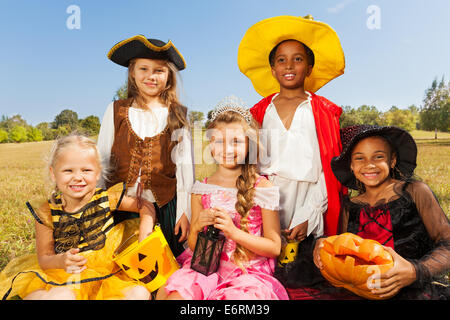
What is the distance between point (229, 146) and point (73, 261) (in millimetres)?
1443

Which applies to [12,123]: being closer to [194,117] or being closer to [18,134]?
[18,134]

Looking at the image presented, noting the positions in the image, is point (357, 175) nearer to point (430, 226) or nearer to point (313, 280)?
point (430, 226)

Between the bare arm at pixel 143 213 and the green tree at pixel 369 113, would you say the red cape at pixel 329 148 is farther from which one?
the green tree at pixel 369 113

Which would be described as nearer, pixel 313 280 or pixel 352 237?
pixel 352 237

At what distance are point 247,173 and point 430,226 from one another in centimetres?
145

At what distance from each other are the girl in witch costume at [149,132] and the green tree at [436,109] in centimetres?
3746

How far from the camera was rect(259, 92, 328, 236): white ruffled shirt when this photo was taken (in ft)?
9.89

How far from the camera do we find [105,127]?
10.4 feet

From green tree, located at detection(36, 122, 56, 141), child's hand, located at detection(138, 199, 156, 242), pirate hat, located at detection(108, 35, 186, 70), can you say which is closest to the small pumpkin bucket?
child's hand, located at detection(138, 199, 156, 242)

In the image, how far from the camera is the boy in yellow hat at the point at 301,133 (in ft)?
9.83

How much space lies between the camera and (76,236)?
8.23 ft
